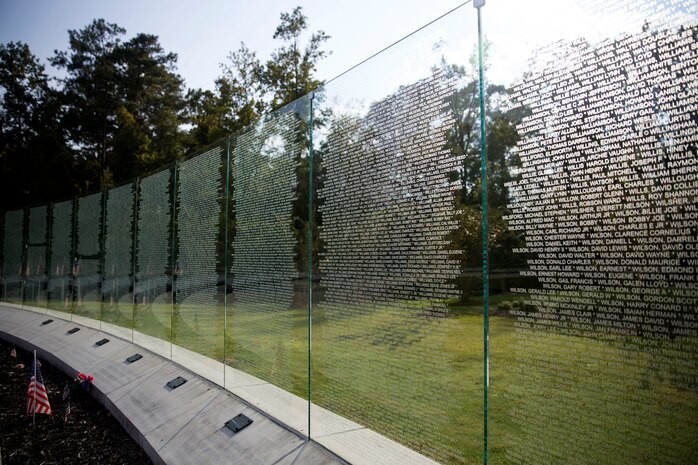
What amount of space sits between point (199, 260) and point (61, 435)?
7.00 feet

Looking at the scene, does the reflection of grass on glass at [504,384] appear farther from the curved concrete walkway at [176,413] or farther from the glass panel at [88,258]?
the glass panel at [88,258]

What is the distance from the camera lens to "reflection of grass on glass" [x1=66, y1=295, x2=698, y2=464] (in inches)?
67.4

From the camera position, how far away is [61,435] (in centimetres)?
473

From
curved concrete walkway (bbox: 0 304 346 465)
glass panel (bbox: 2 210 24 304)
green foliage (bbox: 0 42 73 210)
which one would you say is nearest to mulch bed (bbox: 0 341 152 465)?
curved concrete walkway (bbox: 0 304 346 465)

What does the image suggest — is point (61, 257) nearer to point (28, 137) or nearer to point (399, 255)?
point (399, 255)

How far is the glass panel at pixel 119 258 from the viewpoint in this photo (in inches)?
308

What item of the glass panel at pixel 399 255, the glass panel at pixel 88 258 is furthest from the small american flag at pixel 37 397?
the glass panel at pixel 88 258

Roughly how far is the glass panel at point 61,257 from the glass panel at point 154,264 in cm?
366

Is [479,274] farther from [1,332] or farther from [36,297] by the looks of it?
[36,297]

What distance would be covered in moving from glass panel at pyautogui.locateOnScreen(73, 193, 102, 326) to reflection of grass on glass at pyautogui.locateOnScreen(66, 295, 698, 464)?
5951mm

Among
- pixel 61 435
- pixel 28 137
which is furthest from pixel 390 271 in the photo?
pixel 28 137

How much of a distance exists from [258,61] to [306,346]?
1518 cm

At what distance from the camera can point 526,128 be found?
215cm

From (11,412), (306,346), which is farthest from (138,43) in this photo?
(306,346)
